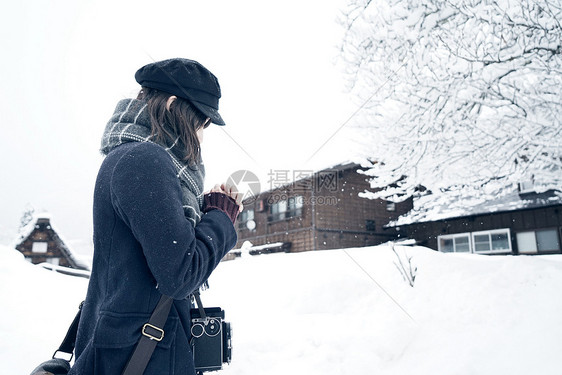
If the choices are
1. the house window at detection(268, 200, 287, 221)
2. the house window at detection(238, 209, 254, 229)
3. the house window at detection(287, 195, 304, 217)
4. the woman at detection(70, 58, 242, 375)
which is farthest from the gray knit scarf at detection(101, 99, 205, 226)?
the house window at detection(238, 209, 254, 229)

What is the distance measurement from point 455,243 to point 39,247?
2300 centimetres

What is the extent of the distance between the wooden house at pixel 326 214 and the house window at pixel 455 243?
2.67 m

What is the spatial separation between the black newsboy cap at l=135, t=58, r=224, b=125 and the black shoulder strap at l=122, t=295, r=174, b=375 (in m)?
0.78

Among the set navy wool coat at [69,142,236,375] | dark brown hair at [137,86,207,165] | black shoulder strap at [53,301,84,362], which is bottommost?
black shoulder strap at [53,301,84,362]

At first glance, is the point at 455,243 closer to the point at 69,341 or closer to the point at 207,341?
the point at 207,341

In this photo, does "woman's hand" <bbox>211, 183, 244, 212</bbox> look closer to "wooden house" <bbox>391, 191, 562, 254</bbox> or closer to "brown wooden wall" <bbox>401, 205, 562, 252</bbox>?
"wooden house" <bbox>391, 191, 562, 254</bbox>

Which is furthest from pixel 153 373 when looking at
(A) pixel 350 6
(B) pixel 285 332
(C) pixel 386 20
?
(A) pixel 350 6

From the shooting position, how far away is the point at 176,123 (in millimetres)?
1547

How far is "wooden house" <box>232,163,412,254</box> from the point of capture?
2061 cm

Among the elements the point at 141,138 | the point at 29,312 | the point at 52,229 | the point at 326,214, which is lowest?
the point at 29,312

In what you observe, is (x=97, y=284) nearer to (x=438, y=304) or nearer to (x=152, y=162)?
(x=152, y=162)

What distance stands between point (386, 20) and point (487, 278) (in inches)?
172

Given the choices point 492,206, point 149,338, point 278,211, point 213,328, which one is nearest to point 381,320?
point 213,328

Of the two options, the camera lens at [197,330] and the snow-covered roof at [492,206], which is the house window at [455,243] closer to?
the snow-covered roof at [492,206]
